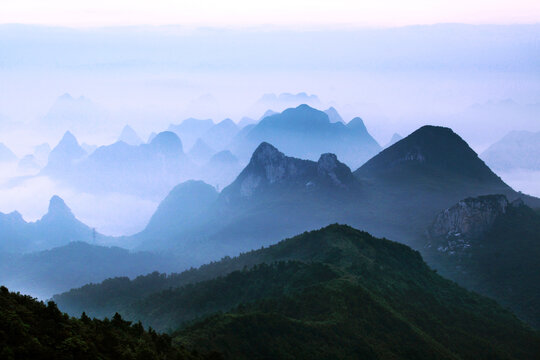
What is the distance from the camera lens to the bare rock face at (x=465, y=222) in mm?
146575

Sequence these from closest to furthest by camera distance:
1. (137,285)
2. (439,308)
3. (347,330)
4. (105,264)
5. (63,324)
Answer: (63,324) < (347,330) < (439,308) < (137,285) < (105,264)

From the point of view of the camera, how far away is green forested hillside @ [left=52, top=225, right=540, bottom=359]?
54.7 metres

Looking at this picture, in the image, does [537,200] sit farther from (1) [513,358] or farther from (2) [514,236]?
(1) [513,358]

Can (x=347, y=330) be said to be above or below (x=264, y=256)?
below

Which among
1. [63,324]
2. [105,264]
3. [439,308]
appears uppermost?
[105,264]

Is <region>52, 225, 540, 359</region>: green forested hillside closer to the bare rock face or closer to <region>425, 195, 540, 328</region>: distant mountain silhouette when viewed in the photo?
<region>425, 195, 540, 328</region>: distant mountain silhouette

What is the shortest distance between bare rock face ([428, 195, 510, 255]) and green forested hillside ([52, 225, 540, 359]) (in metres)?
49.3

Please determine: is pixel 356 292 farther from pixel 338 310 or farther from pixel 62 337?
pixel 62 337

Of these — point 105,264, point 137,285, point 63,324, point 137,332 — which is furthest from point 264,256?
point 105,264

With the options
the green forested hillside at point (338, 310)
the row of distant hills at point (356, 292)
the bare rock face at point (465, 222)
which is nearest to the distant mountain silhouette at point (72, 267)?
the row of distant hills at point (356, 292)

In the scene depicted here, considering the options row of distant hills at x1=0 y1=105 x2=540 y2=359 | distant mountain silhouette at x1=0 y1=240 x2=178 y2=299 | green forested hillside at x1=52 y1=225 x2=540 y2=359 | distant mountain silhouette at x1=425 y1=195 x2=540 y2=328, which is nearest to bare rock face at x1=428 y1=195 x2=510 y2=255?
distant mountain silhouette at x1=425 y1=195 x2=540 y2=328

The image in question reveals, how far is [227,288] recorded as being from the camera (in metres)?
87.3

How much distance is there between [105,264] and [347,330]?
142106 millimetres

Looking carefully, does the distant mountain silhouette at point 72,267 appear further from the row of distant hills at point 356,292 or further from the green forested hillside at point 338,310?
the green forested hillside at point 338,310
